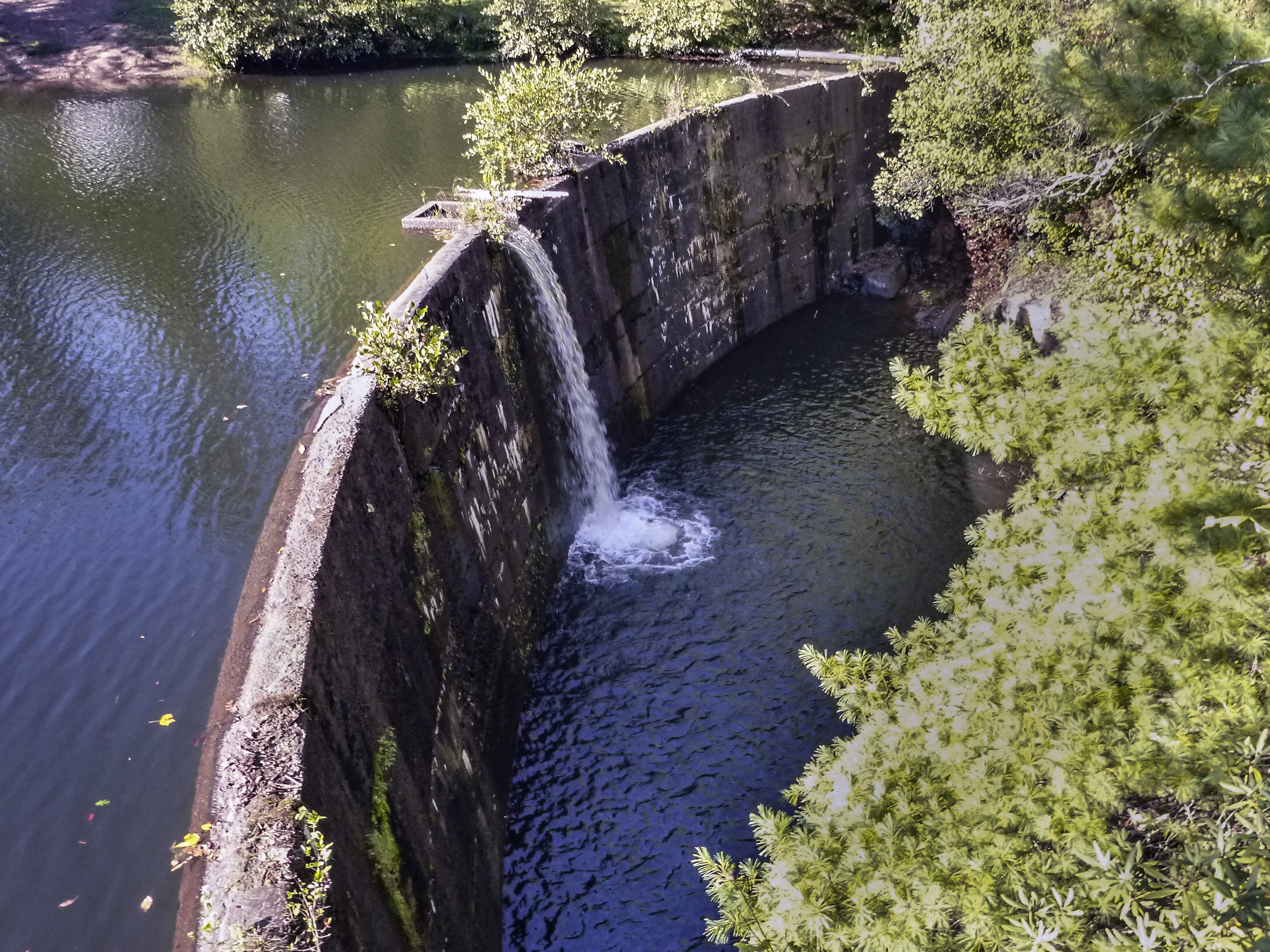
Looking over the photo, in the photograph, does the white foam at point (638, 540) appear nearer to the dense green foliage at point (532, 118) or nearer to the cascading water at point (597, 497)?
the cascading water at point (597, 497)

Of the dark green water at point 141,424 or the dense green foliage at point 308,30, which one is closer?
the dark green water at point 141,424

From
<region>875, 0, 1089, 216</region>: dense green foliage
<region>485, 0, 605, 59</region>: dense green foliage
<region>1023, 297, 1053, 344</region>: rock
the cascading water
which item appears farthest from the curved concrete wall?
<region>485, 0, 605, 59</region>: dense green foliage

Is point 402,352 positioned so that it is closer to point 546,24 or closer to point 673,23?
point 673,23

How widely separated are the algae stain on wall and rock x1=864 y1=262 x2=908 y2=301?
2109 cm

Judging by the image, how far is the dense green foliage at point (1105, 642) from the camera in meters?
4.27

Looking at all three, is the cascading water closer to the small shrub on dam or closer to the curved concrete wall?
the curved concrete wall

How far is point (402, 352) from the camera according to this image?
9719 mm

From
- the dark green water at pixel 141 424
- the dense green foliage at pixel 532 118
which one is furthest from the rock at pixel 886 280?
the dense green foliage at pixel 532 118

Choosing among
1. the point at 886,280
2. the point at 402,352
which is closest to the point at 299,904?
the point at 402,352

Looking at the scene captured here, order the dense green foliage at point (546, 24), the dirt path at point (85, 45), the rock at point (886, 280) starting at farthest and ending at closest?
the dense green foliage at point (546, 24)
the dirt path at point (85, 45)
the rock at point (886, 280)

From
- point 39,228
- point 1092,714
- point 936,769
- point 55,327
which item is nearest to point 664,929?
point 936,769

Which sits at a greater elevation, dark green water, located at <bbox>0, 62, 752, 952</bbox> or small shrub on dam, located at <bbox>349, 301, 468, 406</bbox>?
small shrub on dam, located at <bbox>349, 301, 468, 406</bbox>

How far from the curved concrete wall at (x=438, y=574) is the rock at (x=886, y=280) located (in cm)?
612

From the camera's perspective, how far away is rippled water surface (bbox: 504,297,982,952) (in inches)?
400
